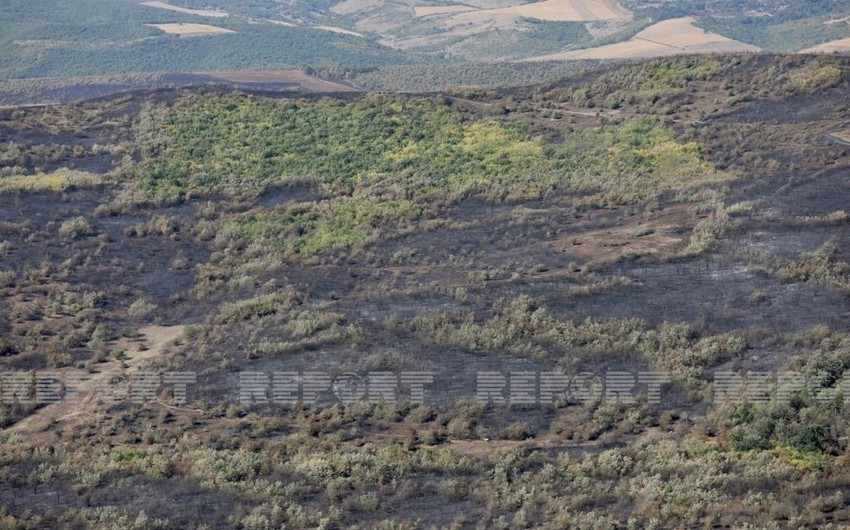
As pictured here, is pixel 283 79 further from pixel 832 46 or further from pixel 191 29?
pixel 832 46

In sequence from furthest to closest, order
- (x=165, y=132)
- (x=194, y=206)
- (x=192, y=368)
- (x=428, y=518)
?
1. (x=165, y=132)
2. (x=194, y=206)
3. (x=192, y=368)
4. (x=428, y=518)

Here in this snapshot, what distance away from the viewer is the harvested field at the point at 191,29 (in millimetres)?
151250

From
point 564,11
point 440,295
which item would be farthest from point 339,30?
point 440,295

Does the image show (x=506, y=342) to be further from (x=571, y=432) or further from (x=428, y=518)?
(x=428, y=518)

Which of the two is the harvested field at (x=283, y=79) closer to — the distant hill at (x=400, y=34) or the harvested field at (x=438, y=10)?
the distant hill at (x=400, y=34)

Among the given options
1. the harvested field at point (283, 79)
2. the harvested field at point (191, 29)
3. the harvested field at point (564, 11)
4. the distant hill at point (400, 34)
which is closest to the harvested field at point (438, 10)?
the distant hill at point (400, 34)

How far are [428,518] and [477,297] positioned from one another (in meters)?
14.0

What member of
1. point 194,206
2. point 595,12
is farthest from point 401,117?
point 595,12

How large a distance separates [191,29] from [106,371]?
131091 mm

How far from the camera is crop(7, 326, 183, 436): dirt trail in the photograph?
2761 cm

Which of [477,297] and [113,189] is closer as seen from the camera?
[477,297]

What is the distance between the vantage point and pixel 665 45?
12619 centimetres

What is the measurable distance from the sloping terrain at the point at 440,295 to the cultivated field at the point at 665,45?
58337mm

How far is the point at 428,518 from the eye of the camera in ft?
70.4
